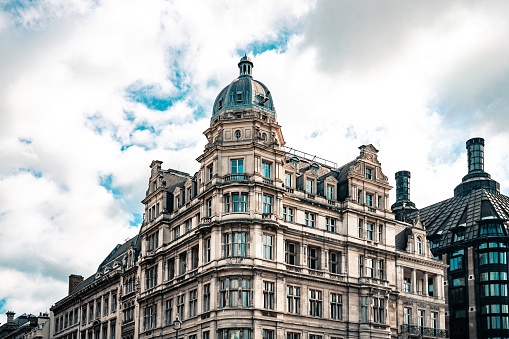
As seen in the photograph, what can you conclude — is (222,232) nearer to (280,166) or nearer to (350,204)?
(280,166)

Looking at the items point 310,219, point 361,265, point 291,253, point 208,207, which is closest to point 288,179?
point 310,219

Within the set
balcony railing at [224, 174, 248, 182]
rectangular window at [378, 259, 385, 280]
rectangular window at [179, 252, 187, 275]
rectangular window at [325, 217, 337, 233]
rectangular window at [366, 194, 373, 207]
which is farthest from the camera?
rectangular window at [366, 194, 373, 207]

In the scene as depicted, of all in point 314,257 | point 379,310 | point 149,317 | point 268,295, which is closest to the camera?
point 268,295

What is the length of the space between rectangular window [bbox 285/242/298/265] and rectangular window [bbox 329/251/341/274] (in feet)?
16.8

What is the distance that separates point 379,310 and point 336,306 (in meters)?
5.80

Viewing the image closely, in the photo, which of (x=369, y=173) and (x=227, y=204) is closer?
(x=227, y=204)

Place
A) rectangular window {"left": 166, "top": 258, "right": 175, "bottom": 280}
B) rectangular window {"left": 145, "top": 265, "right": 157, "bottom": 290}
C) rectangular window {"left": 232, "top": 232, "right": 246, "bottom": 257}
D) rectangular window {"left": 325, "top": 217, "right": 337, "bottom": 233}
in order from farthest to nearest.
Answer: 1. rectangular window {"left": 145, "top": 265, "right": 157, "bottom": 290}
2. rectangular window {"left": 166, "top": 258, "right": 175, "bottom": 280}
3. rectangular window {"left": 325, "top": 217, "right": 337, "bottom": 233}
4. rectangular window {"left": 232, "top": 232, "right": 246, "bottom": 257}

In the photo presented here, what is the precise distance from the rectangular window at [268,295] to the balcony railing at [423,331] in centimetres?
1970

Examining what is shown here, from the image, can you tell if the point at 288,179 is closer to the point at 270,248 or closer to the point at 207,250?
the point at 270,248

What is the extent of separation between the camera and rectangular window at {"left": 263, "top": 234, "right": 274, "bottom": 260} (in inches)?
2918

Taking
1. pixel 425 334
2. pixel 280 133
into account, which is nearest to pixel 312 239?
pixel 280 133

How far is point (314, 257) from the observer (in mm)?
79812

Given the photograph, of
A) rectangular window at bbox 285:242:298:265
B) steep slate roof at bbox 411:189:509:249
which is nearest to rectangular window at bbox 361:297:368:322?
rectangular window at bbox 285:242:298:265

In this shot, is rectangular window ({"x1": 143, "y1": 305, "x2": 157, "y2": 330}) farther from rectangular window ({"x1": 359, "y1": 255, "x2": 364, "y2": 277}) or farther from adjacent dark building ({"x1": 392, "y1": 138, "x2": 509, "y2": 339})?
adjacent dark building ({"x1": 392, "y1": 138, "x2": 509, "y2": 339})
